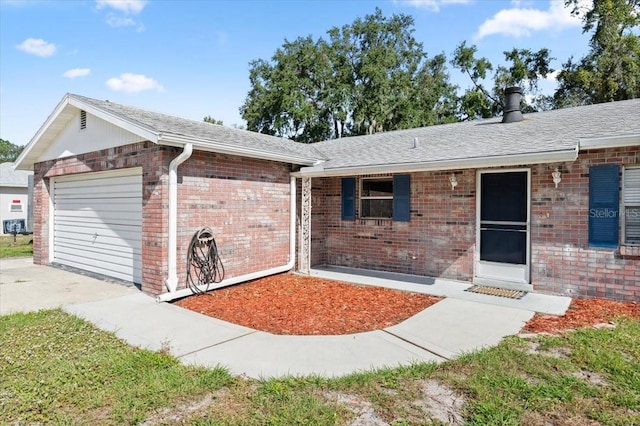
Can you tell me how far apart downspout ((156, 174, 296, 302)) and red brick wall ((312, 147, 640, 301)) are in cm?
80

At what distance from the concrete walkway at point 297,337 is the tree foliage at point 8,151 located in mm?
78964

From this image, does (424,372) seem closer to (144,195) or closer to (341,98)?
(144,195)

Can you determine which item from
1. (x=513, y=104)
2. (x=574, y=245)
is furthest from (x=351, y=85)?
(x=574, y=245)

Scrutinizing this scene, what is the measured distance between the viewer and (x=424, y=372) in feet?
11.9

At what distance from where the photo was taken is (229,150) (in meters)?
6.97

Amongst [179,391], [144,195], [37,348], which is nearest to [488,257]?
[179,391]

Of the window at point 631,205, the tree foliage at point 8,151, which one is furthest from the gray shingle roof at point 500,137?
the tree foliage at point 8,151

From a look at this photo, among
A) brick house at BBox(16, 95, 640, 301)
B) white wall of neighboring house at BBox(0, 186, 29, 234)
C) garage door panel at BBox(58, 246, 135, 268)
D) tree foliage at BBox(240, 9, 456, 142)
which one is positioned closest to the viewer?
brick house at BBox(16, 95, 640, 301)

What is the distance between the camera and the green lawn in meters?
2.88

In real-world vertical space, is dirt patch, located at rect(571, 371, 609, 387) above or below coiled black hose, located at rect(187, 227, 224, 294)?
below

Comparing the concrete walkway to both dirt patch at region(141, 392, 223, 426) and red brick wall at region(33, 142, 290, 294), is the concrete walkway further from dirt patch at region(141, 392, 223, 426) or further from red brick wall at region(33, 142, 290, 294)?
red brick wall at region(33, 142, 290, 294)

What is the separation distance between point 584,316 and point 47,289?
360 inches

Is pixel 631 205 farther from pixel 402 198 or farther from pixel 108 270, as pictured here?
pixel 108 270

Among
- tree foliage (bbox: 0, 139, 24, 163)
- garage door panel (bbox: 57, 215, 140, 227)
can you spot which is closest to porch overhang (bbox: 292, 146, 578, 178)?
garage door panel (bbox: 57, 215, 140, 227)
